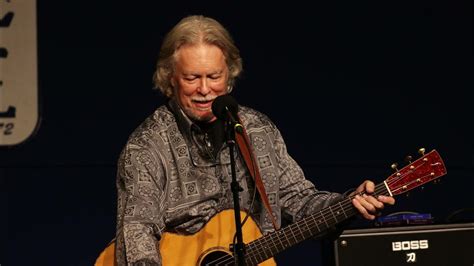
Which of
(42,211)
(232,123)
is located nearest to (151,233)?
(232,123)

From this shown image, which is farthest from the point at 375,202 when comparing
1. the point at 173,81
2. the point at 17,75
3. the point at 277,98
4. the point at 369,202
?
the point at 17,75

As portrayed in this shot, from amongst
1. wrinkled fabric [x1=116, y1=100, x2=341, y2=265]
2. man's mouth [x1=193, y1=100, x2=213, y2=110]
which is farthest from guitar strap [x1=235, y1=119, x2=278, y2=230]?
man's mouth [x1=193, y1=100, x2=213, y2=110]

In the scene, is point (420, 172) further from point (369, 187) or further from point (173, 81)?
point (173, 81)

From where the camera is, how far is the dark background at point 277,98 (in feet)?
14.4

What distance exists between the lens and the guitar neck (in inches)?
135

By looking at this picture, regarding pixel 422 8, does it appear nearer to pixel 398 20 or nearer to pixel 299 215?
pixel 398 20

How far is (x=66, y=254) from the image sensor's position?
14.5 ft

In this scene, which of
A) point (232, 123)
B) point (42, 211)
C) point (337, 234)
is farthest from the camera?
point (42, 211)

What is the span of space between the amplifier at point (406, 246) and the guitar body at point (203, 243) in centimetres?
32

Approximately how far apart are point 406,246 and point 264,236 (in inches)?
22.2

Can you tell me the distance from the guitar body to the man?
0.10 feet

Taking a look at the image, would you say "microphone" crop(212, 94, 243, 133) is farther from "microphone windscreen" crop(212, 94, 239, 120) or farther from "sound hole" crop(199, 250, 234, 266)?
"sound hole" crop(199, 250, 234, 266)

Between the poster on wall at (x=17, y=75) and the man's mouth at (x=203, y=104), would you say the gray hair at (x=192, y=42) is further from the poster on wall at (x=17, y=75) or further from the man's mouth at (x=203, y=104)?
the poster on wall at (x=17, y=75)

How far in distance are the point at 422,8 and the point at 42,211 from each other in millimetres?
2134
